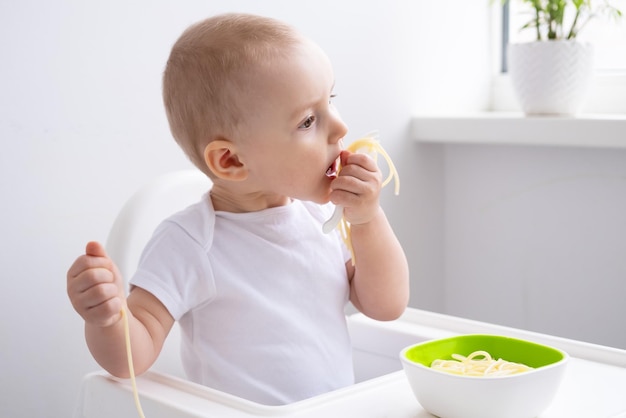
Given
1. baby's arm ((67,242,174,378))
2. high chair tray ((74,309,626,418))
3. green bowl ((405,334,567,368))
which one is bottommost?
high chair tray ((74,309,626,418))

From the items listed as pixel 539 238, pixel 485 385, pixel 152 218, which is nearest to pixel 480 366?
pixel 485 385

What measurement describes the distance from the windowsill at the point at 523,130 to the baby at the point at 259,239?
2.28 feet

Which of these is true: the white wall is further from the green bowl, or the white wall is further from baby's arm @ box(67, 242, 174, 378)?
baby's arm @ box(67, 242, 174, 378)

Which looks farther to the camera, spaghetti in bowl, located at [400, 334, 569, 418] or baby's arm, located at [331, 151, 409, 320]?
baby's arm, located at [331, 151, 409, 320]

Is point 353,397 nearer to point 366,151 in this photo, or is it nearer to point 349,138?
point 366,151

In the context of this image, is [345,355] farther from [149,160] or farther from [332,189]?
[149,160]

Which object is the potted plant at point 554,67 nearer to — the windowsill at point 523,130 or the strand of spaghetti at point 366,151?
the windowsill at point 523,130

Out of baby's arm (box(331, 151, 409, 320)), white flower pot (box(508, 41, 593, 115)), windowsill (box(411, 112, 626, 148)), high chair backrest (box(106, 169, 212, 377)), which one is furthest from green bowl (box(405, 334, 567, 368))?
white flower pot (box(508, 41, 593, 115))

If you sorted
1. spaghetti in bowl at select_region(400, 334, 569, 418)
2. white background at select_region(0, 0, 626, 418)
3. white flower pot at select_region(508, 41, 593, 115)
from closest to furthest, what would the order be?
spaghetti in bowl at select_region(400, 334, 569, 418) < white background at select_region(0, 0, 626, 418) < white flower pot at select_region(508, 41, 593, 115)

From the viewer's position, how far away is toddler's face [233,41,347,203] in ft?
2.83

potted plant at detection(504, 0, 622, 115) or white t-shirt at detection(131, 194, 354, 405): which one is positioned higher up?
potted plant at detection(504, 0, 622, 115)

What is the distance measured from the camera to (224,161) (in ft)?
2.98

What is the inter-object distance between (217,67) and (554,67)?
0.96 meters

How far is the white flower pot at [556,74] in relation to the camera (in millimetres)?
→ 1646
